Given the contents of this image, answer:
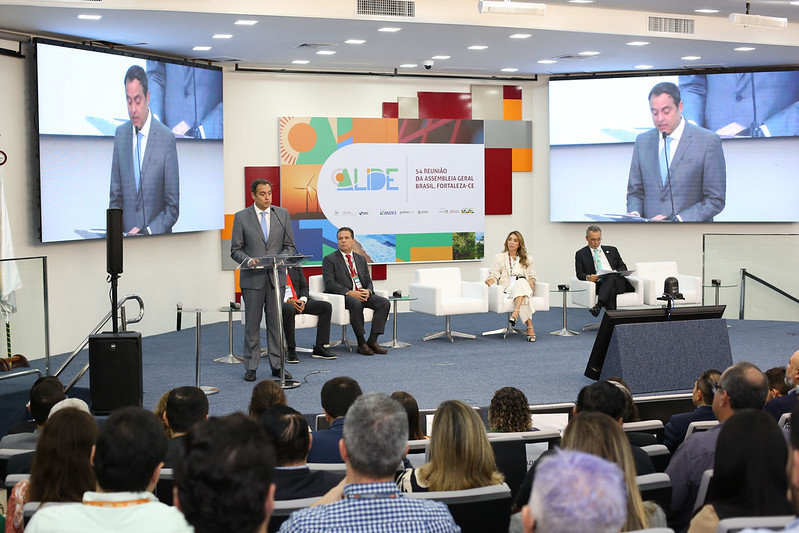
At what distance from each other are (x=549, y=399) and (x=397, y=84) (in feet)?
20.8

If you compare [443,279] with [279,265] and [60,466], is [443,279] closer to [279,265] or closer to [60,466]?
[279,265]

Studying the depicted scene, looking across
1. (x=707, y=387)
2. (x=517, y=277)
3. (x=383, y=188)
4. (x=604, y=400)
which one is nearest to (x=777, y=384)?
(x=707, y=387)

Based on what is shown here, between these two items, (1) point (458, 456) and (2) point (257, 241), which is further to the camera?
(2) point (257, 241)

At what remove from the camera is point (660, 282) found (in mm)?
11125

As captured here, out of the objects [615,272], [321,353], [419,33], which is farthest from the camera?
[615,272]

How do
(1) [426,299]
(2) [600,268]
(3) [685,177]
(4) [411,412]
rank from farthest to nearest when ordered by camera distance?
(3) [685,177] → (2) [600,268] → (1) [426,299] → (4) [411,412]

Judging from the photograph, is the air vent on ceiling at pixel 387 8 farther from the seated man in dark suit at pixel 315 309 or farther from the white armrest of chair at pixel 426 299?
the white armrest of chair at pixel 426 299

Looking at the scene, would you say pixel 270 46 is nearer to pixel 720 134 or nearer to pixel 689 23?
pixel 689 23

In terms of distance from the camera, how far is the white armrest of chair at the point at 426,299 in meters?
10.0

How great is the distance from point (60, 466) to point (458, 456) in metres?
1.29

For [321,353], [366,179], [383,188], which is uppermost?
[366,179]

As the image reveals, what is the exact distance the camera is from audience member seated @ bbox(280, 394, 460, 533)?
2232 millimetres

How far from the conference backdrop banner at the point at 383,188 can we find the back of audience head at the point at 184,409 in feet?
25.9

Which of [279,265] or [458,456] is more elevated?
[279,265]
